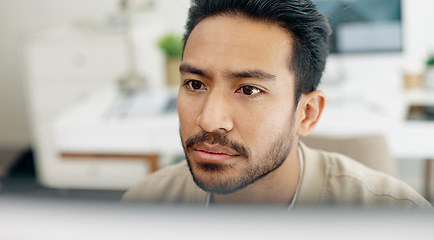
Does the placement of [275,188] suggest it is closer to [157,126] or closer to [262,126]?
[262,126]

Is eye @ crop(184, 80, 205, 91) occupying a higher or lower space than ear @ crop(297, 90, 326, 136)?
higher

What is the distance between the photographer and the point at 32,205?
0.65 feet

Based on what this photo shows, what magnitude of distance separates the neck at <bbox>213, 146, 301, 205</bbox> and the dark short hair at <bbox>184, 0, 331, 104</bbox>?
0.18ft

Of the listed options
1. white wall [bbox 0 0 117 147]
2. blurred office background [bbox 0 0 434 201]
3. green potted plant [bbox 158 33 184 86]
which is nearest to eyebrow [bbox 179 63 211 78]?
blurred office background [bbox 0 0 434 201]

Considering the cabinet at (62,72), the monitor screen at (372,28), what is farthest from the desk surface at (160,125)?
the cabinet at (62,72)

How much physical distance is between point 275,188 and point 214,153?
58 mm

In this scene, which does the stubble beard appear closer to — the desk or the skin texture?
the skin texture

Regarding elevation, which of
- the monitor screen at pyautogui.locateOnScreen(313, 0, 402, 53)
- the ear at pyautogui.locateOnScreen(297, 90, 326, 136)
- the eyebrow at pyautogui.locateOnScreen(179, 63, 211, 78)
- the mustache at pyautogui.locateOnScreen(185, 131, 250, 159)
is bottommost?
the mustache at pyautogui.locateOnScreen(185, 131, 250, 159)

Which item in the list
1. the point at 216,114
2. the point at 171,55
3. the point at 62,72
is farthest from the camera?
the point at 62,72

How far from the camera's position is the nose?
264 mm

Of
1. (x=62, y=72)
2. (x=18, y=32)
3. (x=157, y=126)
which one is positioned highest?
(x=18, y=32)

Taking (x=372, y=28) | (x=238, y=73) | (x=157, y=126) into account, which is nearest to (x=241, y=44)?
(x=238, y=73)

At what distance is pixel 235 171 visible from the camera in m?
0.29

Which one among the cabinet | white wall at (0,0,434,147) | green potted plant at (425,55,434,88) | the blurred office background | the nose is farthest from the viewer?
white wall at (0,0,434,147)
